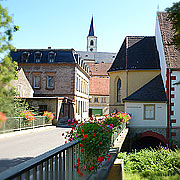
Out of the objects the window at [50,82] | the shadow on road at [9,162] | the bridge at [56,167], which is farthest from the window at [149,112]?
the window at [50,82]

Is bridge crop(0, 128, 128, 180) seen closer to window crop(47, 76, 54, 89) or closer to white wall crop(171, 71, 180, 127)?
white wall crop(171, 71, 180, 127)

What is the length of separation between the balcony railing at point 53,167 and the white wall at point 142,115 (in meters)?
15.9

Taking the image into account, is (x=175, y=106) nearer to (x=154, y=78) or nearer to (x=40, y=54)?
(x=154, y=78)

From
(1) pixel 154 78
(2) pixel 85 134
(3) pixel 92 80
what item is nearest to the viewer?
(2) pixel 85 134

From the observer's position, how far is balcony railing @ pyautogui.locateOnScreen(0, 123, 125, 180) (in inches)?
93.2

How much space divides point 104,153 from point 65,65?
110 ft

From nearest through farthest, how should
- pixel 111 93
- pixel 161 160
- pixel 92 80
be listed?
pixel 161 160
pixel 111 93
pixel 92 80

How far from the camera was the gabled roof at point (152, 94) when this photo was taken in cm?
2147

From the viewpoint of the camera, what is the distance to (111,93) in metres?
27.9

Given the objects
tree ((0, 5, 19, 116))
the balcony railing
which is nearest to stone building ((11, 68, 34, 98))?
the balcony railing

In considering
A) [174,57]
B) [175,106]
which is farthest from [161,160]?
[174,57]

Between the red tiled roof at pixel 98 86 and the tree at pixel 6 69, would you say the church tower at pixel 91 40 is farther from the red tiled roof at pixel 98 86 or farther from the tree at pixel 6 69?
the tree at pixel 6 69

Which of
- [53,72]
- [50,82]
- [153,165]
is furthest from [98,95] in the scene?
[153,165]

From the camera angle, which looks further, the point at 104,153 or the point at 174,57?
the point at 174,57
